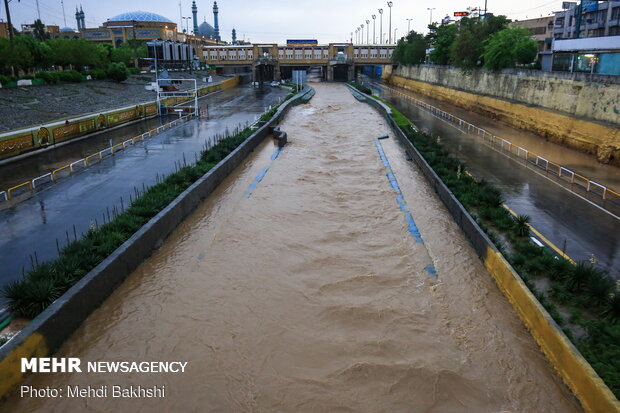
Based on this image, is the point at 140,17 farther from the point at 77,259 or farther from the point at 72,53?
Answer: the point at 77,259

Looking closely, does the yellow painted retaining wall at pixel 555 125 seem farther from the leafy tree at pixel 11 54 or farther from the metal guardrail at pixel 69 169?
the leafy tree at pixel 11 54

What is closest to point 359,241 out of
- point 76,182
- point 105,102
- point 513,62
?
point 76,182

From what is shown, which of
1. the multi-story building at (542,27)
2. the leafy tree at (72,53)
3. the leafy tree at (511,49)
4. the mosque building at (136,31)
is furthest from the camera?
the mosque building at (136,31)

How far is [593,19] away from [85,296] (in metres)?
94.6

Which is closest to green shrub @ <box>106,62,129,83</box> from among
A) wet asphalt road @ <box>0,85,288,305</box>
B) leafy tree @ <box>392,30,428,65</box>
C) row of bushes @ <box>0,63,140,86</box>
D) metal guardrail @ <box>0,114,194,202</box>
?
row of bushes @ <box>0,63,140,86</box>

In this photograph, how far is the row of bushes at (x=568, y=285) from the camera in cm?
845

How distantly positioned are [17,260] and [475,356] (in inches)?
461

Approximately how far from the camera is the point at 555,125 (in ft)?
113

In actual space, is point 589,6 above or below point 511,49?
above

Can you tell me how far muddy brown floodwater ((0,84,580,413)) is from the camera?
8.09m

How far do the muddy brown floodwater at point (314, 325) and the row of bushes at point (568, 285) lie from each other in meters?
0.76

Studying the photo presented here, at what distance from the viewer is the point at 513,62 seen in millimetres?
49438

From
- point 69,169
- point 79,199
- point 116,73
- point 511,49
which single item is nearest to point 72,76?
point 116,73

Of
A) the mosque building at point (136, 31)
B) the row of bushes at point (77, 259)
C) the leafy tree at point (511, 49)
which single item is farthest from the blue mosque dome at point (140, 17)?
the row of bushes at point (77, 259)
